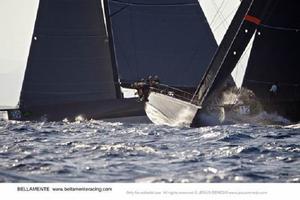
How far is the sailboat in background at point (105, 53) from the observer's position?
1912 centimetres

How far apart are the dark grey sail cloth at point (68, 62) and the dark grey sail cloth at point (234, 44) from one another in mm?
7564

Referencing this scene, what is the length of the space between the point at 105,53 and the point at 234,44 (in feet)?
31.8

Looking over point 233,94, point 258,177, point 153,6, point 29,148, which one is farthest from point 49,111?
point 258,177

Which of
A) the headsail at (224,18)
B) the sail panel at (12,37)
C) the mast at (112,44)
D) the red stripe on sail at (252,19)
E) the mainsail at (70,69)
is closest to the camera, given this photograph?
the sail panel at (12,37)

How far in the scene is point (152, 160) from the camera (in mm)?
7090

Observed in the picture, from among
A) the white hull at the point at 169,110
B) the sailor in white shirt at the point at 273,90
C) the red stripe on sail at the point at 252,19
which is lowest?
the white hull at the point at 169,110

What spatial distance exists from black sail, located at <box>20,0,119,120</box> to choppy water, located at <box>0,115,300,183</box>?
33.6 ft

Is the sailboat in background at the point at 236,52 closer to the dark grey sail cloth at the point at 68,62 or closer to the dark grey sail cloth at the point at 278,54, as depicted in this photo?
the dark grey sail cloth at the point at 278,54

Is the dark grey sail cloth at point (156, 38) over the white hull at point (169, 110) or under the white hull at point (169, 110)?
over

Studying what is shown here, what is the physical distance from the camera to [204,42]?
19859mm

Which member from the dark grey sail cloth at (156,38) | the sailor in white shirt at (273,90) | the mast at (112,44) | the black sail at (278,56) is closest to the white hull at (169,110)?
the black sail at (278,56)

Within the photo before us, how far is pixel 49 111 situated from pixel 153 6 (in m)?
4.93

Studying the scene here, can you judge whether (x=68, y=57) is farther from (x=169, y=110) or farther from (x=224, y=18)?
(x=169, y=110)

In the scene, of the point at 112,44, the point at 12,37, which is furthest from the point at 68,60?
the point at 12,37
